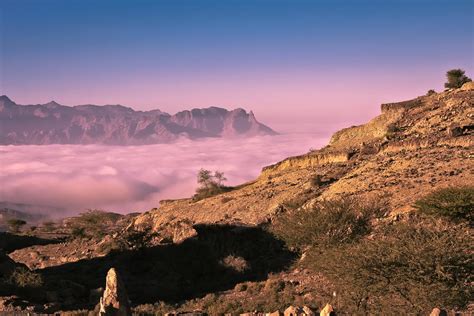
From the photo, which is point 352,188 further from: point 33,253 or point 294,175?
point 33,253

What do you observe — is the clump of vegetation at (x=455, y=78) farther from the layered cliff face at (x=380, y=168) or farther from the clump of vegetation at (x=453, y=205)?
the clump of vegetation at (x=453, y=205)

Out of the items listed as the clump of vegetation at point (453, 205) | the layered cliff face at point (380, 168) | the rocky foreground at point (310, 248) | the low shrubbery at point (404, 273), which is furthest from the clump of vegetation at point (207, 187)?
the low shrubbery at point (404, 273)

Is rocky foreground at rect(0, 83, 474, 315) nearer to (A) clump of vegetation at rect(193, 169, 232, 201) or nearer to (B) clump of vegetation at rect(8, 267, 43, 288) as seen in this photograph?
(B) clump of vegetation at rect(8, 267, 43, 288)

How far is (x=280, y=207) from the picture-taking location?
1543 inches

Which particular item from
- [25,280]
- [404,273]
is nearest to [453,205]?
[404,273]

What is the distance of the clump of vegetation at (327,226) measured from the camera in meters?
24.2

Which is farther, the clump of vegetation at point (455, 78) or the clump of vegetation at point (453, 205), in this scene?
the clump of vegetation at point (455, 78)

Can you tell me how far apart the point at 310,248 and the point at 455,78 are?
61.3 meters

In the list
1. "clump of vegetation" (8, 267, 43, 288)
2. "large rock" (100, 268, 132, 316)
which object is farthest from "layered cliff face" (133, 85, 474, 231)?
"large rock" (100, 268, 132, 316)

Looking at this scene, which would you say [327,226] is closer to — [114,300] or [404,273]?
[404,273]

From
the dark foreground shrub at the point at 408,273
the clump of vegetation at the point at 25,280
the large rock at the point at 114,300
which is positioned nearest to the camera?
the large rock at the point at 114,300

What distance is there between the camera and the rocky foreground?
15.5 metres

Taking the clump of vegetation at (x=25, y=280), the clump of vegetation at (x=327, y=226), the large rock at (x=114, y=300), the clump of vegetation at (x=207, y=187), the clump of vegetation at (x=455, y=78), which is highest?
the clump of vegetation at (x=455, y=78)

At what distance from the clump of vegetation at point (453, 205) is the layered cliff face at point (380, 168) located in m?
3.41
